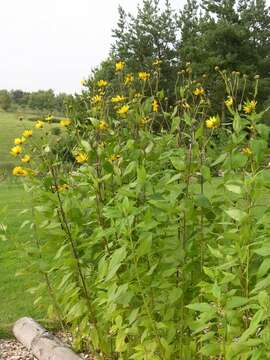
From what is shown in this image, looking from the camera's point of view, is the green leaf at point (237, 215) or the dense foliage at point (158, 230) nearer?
the green leaf at point (237, 215)

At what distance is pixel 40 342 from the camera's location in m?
2.83

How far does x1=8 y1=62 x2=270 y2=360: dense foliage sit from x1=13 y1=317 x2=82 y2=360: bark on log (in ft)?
0.60

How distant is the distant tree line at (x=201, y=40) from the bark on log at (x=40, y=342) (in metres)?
16.1

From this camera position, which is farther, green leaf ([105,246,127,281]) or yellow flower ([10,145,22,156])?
yellow flower ([10,145,22,156])

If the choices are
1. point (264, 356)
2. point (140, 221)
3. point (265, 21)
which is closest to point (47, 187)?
point (140, 221)

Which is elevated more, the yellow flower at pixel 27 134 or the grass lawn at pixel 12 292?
the yellow flower at pixel 27 134

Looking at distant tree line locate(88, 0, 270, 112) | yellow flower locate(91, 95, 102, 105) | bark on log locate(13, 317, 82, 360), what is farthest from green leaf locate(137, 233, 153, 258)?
distant tree line locate(88, 0, 270, 112)

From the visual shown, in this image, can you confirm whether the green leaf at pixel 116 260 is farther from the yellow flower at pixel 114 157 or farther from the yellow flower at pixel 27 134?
the yellow flower at pixel 27 134

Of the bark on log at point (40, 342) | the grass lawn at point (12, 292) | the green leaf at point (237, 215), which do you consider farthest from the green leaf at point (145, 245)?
the bark on log at point (40, 342)

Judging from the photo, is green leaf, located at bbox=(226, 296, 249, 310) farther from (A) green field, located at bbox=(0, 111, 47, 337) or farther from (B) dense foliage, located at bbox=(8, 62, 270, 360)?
(A) green field, located at bbox=(0, 111, 47, 337)

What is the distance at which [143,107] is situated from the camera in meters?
2.30

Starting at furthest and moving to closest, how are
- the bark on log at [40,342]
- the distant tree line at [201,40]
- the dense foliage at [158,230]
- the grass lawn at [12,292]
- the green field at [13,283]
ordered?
the distant tree line at [201,40]
the grass lawn at [12,292]
the green field at [13,283]
the bark on log at [40,342]
the dense foliage at [158,230]

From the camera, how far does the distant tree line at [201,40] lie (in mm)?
21156

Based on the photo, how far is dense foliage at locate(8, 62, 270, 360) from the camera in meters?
1.74
